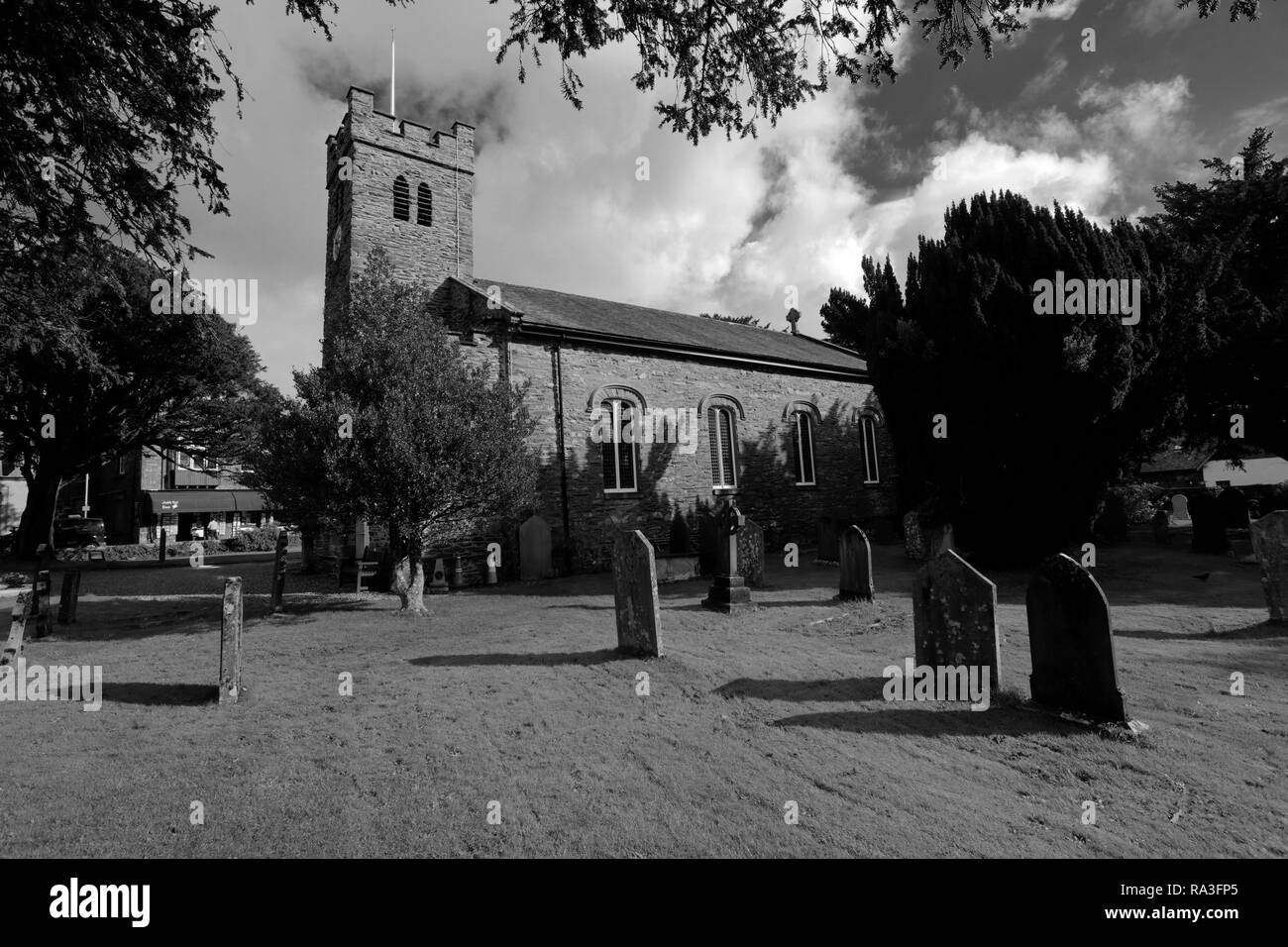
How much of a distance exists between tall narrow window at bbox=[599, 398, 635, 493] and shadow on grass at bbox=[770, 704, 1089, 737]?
12.7 metres

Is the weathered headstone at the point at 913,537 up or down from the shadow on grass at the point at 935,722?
up

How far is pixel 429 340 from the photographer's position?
Answer: 1138cm

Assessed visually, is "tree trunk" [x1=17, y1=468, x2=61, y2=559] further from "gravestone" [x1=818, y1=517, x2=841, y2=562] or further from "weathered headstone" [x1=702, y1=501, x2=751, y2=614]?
"gravestone" [x1=818, y1=517, x2=841, y2=562]

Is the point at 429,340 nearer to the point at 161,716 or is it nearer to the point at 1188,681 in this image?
the point at 161,716

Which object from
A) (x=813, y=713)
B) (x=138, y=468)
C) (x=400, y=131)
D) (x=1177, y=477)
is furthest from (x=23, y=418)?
(x=1177, y=477)

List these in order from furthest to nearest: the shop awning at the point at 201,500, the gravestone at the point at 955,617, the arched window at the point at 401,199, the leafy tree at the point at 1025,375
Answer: the shop awning at the point at 201,500, the arched window at the point at 401,199, the leafy tree at the point at 1025,375, the gravestone at the point at 955,617

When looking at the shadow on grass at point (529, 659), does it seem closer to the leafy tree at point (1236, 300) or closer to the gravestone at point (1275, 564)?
the gravestone at point (1275, 564)

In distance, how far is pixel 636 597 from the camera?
754 cm

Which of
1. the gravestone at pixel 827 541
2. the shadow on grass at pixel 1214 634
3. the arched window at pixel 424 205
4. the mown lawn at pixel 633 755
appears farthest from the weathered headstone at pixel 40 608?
the gravestone at pixel 827 541

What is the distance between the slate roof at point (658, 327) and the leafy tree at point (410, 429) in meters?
5.44

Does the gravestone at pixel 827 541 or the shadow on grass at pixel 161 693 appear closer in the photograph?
the shadow on grass at pixel 161 693

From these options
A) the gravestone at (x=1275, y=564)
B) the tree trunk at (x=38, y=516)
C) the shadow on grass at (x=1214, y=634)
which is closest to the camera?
the shadow on grass at (x=1214, y=634)

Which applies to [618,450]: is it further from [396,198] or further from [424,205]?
[396,198]

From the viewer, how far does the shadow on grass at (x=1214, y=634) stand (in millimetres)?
7754
